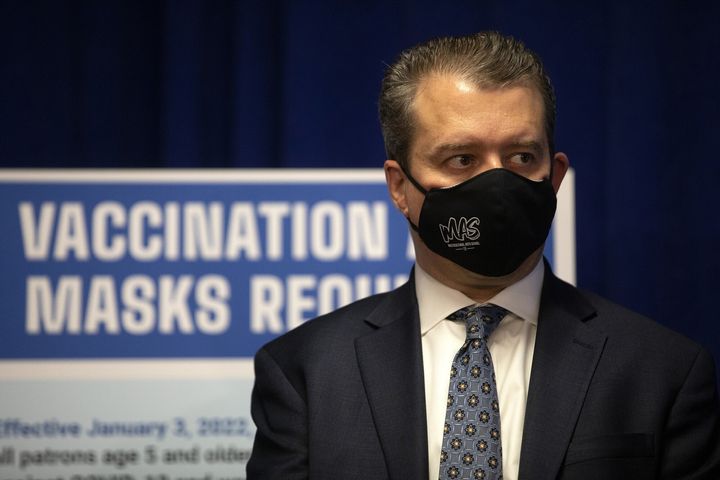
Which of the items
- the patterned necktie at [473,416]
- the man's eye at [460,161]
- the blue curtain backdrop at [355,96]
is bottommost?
the patterned necktie at [473,416]

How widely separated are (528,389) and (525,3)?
5.58 ft

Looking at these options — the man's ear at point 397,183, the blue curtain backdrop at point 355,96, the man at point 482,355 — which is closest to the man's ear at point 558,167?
the man at point 482,355

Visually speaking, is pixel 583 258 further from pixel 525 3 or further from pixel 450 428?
pixel 450 428

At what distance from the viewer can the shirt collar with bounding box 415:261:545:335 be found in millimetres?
1491

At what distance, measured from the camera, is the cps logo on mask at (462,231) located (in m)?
1.43

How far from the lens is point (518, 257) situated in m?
1.43

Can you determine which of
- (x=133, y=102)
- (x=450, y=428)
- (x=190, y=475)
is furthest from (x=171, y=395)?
(x=450, y=428)

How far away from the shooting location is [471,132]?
4.61 ft

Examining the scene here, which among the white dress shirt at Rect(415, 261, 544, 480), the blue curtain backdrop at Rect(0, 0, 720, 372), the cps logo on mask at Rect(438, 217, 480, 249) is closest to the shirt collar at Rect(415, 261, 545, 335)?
the white dress shirt at Rect(415, 261, 544, 480)

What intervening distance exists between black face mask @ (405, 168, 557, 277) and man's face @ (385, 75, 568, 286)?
0.03 m

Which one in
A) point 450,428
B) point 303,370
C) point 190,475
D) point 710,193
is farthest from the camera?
point 710,193

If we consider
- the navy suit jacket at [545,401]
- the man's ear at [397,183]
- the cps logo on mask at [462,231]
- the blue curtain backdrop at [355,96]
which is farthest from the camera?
the blue curtain backdrop at [355,96]

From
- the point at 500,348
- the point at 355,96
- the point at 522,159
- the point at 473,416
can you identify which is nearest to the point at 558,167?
the point at 522,159

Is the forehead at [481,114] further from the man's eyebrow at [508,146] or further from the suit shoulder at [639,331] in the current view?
the suit shoulder at [639,331]
